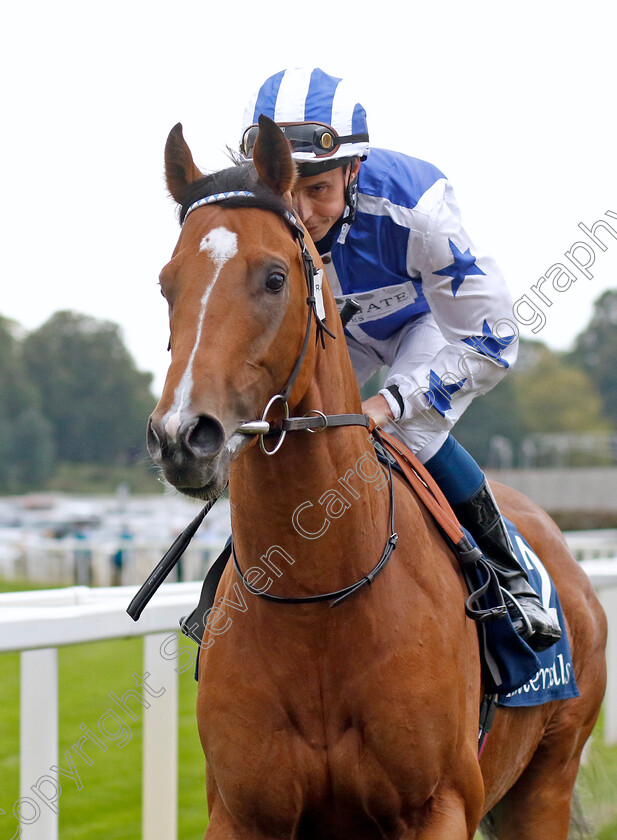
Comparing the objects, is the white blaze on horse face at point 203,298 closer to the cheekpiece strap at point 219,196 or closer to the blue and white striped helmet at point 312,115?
the cheekpiece strap at point 219,196

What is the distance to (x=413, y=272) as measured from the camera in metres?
3.04

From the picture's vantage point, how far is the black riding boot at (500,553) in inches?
119

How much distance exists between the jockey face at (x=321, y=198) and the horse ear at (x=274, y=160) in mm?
439

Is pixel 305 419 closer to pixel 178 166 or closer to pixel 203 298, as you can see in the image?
pixel 203 298

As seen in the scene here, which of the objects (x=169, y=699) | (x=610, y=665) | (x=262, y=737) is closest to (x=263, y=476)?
(x=262, y=737)

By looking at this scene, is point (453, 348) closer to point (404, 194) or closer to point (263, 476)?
point (404, 194)

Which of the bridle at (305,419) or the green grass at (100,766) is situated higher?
the bridle at (305,419)

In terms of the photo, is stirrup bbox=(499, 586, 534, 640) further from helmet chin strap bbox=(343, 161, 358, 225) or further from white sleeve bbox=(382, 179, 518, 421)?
helmet chin strap bbox=(343, 161, 358, 225)

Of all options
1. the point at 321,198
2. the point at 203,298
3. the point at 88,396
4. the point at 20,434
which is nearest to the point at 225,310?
the point at 203,298

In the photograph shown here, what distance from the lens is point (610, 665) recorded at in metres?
5.68

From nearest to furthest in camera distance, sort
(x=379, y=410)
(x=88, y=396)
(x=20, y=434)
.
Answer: (x=379, y=410)
(x=20, y=434)
(x=88, y=396)

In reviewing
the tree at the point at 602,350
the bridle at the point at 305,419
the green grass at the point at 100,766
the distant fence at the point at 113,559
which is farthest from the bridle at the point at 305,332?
the tree at the point at 602,350

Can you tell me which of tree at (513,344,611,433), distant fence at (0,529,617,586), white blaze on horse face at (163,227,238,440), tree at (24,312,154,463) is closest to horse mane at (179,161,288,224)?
white blaze on horse face at (163,227,238,440)

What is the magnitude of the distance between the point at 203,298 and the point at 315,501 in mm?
558
